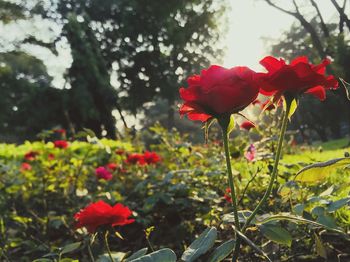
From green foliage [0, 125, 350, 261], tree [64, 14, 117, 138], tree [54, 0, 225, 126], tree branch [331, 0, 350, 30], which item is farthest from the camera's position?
tree [54, 0, 225, 126]

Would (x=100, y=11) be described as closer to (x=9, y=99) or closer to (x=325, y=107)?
(x=9, y=99)

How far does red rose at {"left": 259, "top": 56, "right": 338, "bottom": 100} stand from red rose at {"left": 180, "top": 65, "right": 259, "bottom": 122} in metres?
0.04

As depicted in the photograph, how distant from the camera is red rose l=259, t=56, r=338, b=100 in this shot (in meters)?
0.89

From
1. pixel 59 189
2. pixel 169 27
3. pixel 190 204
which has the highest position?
pixel 169 27

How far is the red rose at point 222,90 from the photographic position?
Result: 870mm

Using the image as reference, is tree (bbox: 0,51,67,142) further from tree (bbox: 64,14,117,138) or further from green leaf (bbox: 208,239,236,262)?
green leaf (bbox: 208,239,236,262)

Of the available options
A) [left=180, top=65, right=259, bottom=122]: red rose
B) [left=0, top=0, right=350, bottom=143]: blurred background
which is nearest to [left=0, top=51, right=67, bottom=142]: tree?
[left=0, top=0, right=350, bottom=143]: blurred background

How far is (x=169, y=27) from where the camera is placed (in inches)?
998

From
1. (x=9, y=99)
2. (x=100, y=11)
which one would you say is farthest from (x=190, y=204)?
(x=100, y=11)

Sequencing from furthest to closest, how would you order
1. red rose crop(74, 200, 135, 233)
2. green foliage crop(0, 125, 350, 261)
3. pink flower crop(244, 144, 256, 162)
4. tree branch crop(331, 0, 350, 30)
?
tree branch crop(331, 0, 350, 30), pink flower crop(244, 144, 256, 162), red rose crop(74, 200, 135, 233), green foliage crop(0, 125, 350, 261)

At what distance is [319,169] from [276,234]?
174 mm

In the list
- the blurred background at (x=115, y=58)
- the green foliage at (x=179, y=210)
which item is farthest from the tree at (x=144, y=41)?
the green foliage at (x=179, y=210)

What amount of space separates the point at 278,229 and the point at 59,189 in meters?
3.49

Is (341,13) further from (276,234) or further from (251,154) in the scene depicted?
(276,234)
